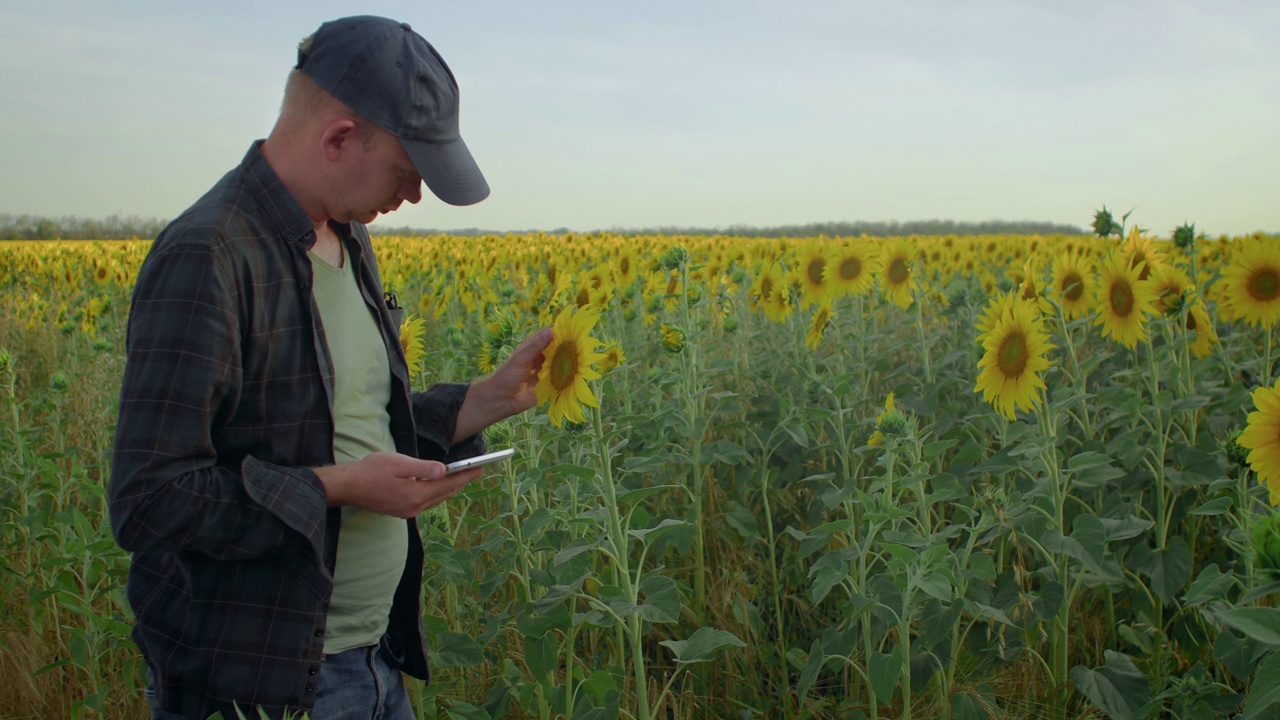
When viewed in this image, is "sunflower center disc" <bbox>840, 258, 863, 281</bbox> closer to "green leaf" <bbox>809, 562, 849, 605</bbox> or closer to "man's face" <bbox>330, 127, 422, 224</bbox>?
"green leaf" <bbox>809, 562, 849, 605</bbox>

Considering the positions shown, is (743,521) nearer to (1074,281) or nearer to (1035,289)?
(1035,289)

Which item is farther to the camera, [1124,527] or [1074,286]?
[1074,286]

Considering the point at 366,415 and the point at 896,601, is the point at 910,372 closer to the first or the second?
the point at 896,601

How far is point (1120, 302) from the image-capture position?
363 centimetres

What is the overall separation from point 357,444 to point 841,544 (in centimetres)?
220

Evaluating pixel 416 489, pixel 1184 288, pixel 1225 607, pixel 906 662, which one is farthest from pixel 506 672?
pixel 1184 288

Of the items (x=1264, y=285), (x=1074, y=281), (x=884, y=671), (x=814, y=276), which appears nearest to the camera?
(x=884, y=671)

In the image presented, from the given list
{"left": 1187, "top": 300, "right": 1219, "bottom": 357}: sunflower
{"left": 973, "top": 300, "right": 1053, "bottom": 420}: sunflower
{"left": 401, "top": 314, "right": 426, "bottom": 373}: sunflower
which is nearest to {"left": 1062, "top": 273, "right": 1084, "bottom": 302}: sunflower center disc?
{"left": 1187, "top": 300, "right": 1219, "bottom": 357}: sunflower

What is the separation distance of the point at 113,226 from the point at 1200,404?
36.0 meters

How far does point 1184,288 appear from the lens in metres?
3.63

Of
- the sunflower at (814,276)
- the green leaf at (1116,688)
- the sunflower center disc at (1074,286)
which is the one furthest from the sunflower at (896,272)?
A: the green leaf at (1116,688)

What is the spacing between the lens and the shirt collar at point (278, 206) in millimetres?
1762

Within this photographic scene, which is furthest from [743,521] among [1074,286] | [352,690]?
[352,690]

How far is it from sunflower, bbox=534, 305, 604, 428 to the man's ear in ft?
1.81
